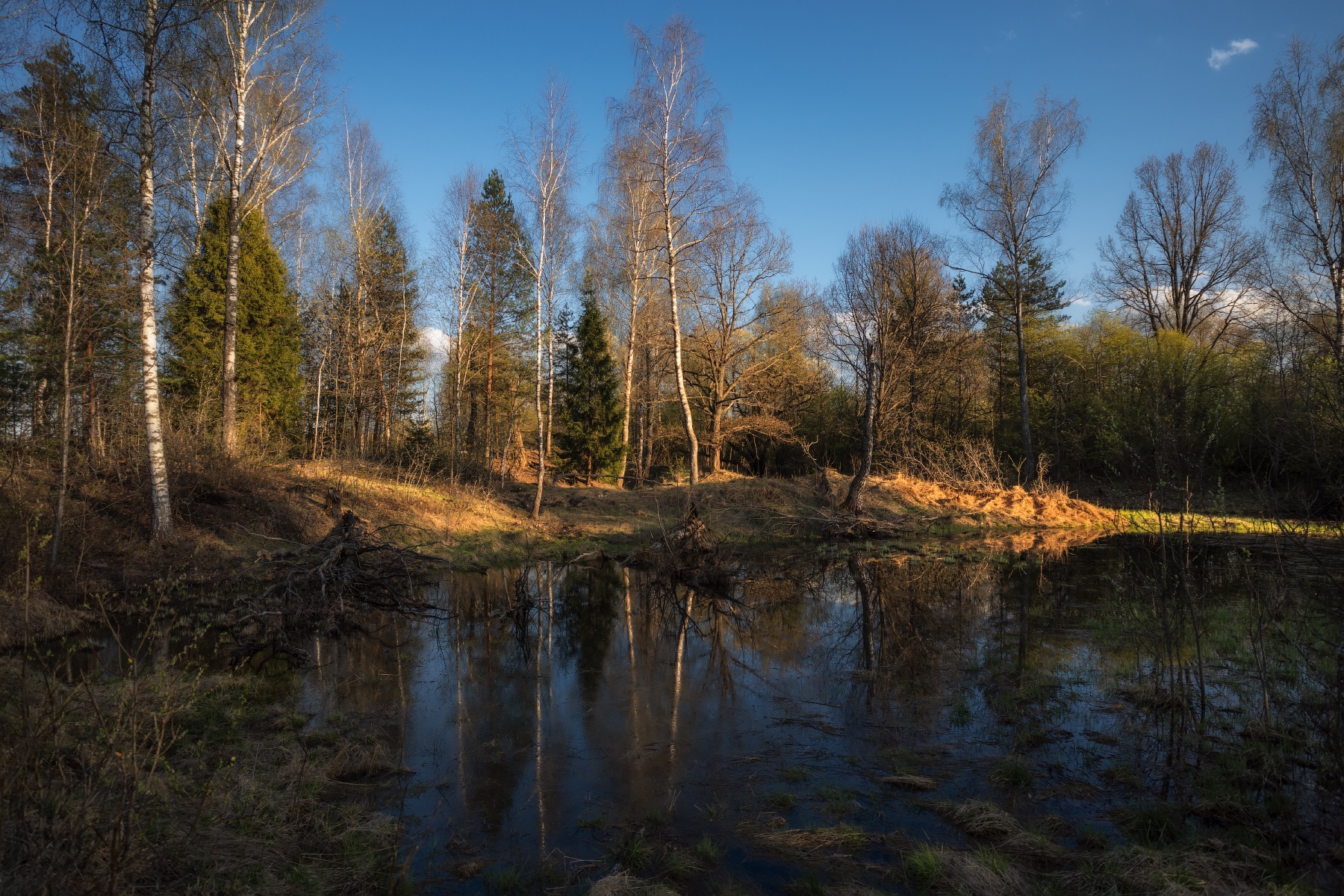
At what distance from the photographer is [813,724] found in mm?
6262

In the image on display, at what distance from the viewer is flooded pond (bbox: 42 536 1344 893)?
3939 millimetres

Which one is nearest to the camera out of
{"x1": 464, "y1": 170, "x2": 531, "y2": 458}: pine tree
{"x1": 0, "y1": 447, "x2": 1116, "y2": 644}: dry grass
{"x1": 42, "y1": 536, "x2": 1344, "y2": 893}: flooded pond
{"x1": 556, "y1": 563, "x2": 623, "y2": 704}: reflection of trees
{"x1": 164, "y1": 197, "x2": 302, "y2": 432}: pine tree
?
{"x1": 42, "y1": 536, "x2": 1344, "y2": 893}: flooded pond

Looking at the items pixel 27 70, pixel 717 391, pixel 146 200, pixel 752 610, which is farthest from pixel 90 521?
pixel 717 391

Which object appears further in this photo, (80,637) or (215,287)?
(215,287)

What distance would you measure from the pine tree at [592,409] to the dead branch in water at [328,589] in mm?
14674

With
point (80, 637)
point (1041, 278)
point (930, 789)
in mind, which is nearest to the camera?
point (930, 789)

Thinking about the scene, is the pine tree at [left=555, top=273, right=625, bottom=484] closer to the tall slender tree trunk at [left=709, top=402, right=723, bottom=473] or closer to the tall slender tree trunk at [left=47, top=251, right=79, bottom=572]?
the tall slender tree trunk at [left=709, top=402, right=723, bottom=473]

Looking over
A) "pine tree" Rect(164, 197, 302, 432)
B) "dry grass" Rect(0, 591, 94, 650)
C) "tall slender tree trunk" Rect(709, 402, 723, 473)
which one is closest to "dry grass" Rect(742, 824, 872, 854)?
"dry grass" Rect(0, 591, 94, 650)

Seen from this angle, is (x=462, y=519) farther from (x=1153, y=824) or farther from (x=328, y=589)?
(x=1153, y=824)

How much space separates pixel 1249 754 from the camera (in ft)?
16.4

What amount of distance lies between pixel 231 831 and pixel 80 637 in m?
6.45

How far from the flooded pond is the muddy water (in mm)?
28

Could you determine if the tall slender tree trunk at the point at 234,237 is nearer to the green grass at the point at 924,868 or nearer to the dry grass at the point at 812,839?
the dry grass at the point at 812,839

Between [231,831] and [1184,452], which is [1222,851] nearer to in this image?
[1184,452]
